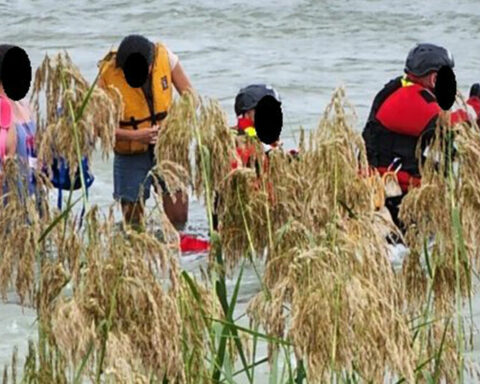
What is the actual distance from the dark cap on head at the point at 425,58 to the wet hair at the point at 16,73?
4580 millimetres

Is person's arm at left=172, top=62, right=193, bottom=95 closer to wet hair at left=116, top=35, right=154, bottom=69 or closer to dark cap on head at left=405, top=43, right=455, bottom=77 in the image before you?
wet hair at left=116, top=35, right=154, bottom=69

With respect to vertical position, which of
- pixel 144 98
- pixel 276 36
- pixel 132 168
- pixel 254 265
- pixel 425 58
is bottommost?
pixel 276 36

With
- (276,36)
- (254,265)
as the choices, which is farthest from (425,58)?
(276,36)

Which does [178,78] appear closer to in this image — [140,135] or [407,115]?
[140,135]

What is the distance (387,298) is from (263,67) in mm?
12889

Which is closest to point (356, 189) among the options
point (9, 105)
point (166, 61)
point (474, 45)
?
point (9, 105)

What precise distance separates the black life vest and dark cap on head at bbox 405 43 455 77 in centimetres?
7

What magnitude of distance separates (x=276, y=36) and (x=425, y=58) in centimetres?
977

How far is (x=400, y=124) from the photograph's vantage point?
26.5ft

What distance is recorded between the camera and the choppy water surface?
14742 millimetres

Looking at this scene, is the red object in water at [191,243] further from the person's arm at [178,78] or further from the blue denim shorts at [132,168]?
the person's arm at [178,78]

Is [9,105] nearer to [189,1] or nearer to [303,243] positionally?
[303,243]

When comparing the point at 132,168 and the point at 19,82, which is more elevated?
the point at 19,82

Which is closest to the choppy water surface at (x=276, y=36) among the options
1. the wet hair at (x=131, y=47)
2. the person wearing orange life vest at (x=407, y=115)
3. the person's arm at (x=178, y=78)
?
the person's arm at (x=178, y=78)
